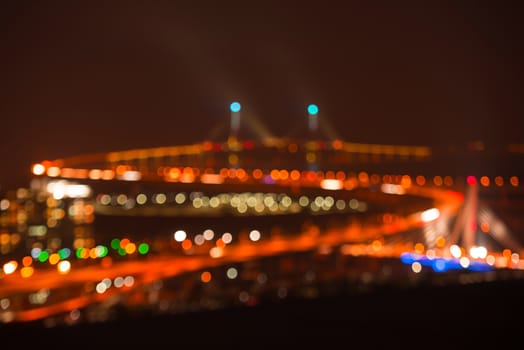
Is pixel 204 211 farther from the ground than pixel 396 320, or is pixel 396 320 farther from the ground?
pixel 204 211

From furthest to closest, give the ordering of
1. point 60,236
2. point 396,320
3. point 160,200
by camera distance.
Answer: point 160,200 < point 60,236 < point 396,320

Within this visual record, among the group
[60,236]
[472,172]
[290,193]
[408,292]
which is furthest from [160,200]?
[408,292]

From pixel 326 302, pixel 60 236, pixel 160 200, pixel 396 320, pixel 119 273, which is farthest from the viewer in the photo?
pixel 160 200

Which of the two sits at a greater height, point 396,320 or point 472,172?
point 472,172

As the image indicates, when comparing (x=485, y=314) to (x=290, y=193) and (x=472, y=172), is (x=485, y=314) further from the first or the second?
(x=290, y=193)

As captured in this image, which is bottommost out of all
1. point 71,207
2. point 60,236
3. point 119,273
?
point 119,273

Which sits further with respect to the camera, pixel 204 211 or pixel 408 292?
pixel 204 211

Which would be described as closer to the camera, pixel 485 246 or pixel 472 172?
pixel 485 246

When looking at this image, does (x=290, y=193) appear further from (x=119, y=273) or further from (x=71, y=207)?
(x=119, y=273)

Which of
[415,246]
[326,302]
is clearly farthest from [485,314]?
[415,246]
